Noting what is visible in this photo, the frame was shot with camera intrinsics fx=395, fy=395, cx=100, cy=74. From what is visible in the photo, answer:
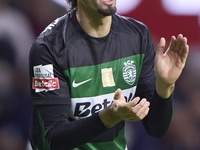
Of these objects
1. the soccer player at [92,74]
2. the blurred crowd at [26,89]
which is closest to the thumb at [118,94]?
the soccer player at [92,74]

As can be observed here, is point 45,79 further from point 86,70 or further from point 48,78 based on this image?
point 86,70

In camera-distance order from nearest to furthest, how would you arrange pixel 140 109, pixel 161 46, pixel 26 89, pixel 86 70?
pixel 140 109
pixel 161 46
pixel 86 70
pixel 26 89

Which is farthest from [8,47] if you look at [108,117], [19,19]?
[108,117]

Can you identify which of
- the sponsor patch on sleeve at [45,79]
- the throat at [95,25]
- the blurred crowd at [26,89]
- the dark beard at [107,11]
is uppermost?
the dark beard at [107,11]

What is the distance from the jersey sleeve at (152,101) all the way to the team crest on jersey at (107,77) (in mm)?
175

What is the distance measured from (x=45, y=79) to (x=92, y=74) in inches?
7.9

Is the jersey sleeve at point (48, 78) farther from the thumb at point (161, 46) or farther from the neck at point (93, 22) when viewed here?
the thumb at point (161, 46)

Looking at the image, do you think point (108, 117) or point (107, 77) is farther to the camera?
point (107, 77)

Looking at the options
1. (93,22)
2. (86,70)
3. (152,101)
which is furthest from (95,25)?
(152,101)

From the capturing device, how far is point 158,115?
1.69m

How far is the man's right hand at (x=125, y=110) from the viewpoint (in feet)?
4.27

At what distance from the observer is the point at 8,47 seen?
2.49m

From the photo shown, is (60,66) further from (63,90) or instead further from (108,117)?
(108,117)

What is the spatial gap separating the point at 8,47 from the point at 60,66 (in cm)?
100
